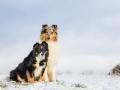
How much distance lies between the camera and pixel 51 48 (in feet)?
47.3

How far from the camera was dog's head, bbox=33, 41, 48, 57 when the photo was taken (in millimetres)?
13644

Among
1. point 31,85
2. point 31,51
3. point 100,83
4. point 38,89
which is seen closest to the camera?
point 38,89

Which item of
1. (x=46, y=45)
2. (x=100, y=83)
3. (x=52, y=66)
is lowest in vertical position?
(x=100, y=83)

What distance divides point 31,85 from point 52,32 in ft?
8.24

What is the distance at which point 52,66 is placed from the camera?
567 inches

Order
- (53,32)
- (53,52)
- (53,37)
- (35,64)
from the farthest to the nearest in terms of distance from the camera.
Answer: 1. (53,52)
2. (53,37)
3. (53,32)
4. (35,64)

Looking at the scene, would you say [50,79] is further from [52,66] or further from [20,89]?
[20,89]

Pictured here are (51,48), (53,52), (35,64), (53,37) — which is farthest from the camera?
(53,52)

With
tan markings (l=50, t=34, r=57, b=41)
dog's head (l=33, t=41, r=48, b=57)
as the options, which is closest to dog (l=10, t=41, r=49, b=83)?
dog's head (l=33, t=41, r=48, b=57)

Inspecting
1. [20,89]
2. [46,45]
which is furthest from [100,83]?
[20,89]

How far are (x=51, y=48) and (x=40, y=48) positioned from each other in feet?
2.82

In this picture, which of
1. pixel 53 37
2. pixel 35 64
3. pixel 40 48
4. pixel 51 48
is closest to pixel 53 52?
pixel 51 48

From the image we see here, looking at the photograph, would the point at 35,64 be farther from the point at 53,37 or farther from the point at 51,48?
the point at 53,37

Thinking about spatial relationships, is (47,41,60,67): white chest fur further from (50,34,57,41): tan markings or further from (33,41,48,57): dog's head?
(33,41,48,57): dog's head
